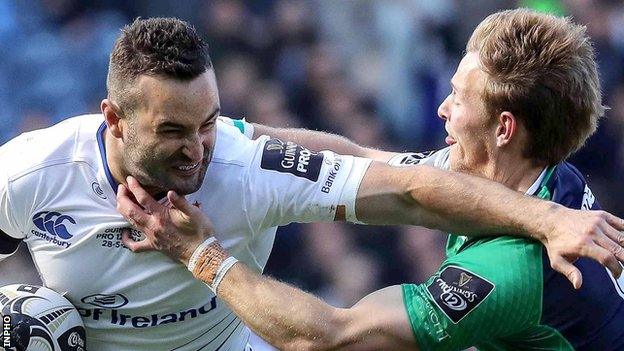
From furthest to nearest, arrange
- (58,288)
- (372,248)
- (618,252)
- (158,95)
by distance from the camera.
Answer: (372,248), (58,288), (158,95), (618,252)

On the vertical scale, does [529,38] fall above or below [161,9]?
above

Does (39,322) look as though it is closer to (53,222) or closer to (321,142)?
(53,222)

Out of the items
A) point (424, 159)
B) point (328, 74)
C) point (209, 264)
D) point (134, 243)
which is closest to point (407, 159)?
point (424, 159)

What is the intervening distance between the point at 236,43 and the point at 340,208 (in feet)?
11.0

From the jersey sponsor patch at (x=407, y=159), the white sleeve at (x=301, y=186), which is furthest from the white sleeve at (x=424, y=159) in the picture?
the white sleeve at (x=301, y=186)

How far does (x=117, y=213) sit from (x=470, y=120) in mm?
1285

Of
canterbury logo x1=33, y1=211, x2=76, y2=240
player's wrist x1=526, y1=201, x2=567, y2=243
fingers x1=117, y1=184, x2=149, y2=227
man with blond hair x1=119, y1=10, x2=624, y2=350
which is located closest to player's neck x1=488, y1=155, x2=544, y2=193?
man with blond hair x1=119, y1=10, x2=624, y2=350

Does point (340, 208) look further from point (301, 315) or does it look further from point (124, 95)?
point (124, 95)

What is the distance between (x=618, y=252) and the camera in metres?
3.38

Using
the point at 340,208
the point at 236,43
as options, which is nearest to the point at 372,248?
the point at 236,43

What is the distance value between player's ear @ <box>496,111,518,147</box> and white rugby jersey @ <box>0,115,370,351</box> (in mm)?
485

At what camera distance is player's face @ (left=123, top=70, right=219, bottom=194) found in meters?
3.64

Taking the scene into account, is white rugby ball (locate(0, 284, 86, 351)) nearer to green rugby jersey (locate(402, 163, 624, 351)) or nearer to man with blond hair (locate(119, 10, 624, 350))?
man with blond hair (locate(119, 10, 624, 350))

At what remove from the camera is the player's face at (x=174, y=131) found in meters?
3.64
